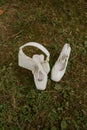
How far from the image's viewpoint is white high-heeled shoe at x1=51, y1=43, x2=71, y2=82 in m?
2.12

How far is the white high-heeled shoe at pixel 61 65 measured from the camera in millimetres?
2125

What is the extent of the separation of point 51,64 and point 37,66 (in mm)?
220

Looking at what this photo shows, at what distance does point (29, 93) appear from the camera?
209 centimetres

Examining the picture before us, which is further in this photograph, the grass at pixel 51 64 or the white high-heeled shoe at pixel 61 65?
the white high-heeled shoe at pixel 61 65

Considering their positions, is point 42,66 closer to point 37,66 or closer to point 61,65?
point 37,66

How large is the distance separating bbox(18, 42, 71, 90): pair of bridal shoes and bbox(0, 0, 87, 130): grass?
72 mm

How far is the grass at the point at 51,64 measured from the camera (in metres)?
1.99

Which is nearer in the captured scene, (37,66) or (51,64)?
(37,66)

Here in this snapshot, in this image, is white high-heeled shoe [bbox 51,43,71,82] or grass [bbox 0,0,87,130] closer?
grass [bbox 0,0,87,130]

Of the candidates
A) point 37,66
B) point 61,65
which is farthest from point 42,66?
point 61,65

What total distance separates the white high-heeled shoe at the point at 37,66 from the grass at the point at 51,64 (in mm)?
79

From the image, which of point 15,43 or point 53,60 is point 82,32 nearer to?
point 53,60

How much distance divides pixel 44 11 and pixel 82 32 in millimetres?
446

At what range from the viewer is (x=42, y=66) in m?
2.10
